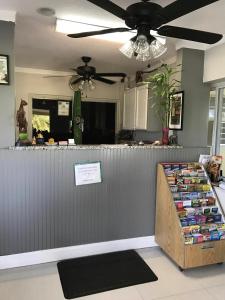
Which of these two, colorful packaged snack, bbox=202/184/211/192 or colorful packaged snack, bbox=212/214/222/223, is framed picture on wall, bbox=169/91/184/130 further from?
colorful packaged snack, bbox=212/214/222/223

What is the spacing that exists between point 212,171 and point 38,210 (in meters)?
1.99

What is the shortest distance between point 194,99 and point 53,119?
10.3 ft

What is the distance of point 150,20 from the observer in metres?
1.70

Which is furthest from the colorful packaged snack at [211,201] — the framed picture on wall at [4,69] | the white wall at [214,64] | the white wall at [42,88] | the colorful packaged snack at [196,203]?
the white wall at [42,88]

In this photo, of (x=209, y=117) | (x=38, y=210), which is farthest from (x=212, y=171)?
(x=38, y=210)

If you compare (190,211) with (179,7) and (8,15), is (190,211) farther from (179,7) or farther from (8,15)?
(8,15)

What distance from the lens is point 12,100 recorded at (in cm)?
250

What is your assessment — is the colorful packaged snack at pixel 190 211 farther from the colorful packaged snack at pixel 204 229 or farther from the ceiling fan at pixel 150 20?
the ceiling fan at pixel 150 20

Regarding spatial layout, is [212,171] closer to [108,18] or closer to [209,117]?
[209,117]

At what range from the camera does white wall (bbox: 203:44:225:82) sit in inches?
116

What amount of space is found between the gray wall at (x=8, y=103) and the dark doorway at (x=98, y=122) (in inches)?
119

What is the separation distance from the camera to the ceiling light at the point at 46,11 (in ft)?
7.59

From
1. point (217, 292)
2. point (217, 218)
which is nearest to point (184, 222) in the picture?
point (217, 218)

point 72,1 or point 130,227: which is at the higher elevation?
point 72,1
